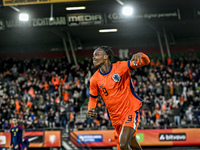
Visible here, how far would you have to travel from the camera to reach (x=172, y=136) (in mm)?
19922

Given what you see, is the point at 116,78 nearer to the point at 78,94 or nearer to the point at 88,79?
the point at 78,94

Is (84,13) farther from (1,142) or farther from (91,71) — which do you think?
(1,142)

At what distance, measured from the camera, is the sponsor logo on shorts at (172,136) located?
65.0 ft

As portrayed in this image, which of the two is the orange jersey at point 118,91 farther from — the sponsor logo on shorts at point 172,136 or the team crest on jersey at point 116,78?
the sponsor logo on shorts at point 172,136

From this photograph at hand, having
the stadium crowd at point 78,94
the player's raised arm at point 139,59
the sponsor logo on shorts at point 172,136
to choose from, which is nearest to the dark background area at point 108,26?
the stadium crowd at point 78,94

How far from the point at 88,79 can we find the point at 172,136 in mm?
8265

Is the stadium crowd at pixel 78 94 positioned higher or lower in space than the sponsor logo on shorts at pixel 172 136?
higher

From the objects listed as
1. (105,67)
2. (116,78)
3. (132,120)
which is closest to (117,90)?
(116,78)

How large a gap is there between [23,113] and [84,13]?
7417mm

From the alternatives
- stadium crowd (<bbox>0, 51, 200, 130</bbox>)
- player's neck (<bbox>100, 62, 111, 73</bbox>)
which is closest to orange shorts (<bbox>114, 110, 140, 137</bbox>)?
player's neck (<bbox>100, 62, 111, 73</bbox>)

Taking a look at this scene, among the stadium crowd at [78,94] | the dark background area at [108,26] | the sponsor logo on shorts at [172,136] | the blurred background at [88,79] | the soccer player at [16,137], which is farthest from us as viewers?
the dark background area at [108,26]

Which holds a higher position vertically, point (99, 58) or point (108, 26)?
point (108, 26)

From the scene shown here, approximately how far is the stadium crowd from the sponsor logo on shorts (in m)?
0.54

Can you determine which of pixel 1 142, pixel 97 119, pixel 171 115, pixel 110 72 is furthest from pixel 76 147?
pixel 110 72
